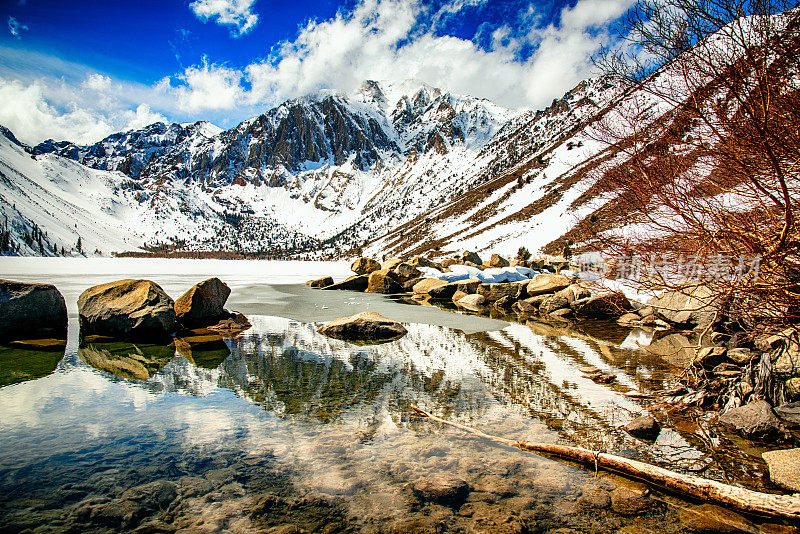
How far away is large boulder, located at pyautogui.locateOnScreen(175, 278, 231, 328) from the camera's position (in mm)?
13750

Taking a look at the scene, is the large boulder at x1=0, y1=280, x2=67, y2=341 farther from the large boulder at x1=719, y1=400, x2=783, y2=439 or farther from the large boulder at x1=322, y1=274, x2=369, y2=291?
the large boulder at x1=322, y1=274, x2=369, y2=291

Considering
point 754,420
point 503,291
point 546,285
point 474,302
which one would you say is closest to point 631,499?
point 754,420

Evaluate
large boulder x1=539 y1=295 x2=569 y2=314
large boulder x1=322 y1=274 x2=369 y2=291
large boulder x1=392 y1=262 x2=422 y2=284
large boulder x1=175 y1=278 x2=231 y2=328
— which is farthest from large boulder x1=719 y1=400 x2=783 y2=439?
large boulder x1=322 y1=274 x2=369 y2=291

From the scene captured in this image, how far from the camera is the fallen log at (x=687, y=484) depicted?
12.4 ft

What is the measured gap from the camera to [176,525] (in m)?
3.69

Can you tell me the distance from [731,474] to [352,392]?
5.61 meters

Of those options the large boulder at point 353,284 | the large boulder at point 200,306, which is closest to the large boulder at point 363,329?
the large boulder at point 200,306

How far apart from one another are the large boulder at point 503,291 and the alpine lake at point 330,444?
40.6ft

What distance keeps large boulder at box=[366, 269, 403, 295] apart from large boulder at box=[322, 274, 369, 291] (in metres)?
0.94

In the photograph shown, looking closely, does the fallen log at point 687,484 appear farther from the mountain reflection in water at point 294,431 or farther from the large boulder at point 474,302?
the large boulder at point 474,302

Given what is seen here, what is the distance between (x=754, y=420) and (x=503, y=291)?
17.3 m

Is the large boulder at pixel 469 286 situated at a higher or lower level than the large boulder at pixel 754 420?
higher

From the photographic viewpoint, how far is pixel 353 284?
107 feet

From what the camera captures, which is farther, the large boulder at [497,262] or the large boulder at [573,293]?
the large boulder at [497,262]
